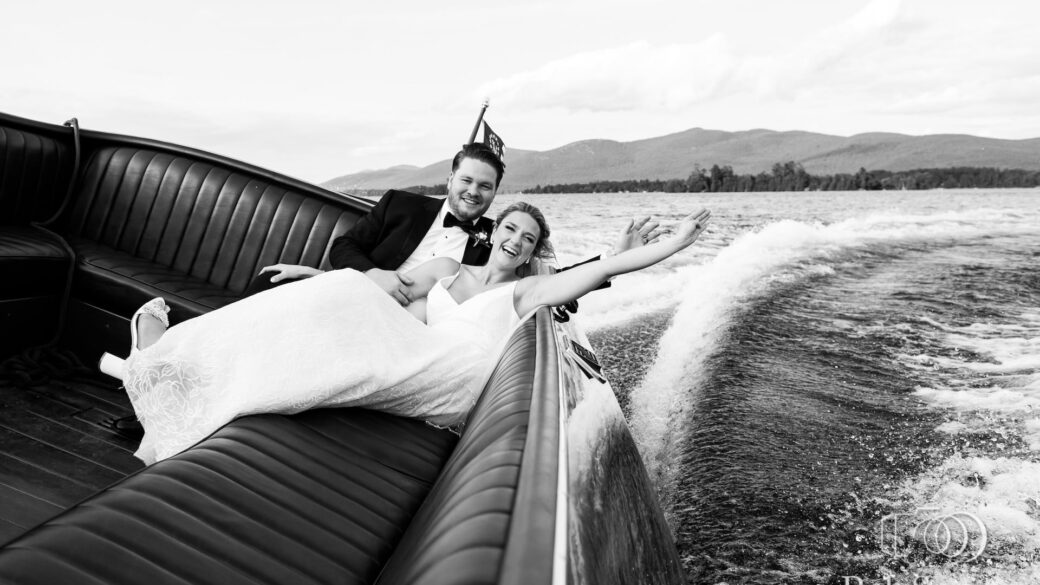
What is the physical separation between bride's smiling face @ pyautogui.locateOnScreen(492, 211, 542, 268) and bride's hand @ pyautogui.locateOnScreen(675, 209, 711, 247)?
50cm

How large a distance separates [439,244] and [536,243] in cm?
61

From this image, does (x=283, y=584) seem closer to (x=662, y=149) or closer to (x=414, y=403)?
(x=414, y=403)

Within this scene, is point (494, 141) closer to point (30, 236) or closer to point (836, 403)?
point (836, 403)

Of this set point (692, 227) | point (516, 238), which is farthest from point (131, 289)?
point (692, 227)

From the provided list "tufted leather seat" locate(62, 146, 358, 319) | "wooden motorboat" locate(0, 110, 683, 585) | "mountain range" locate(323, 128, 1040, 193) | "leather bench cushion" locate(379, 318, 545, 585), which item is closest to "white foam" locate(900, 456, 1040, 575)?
"wooden motorboat" locate(0, 110, 683, 585)

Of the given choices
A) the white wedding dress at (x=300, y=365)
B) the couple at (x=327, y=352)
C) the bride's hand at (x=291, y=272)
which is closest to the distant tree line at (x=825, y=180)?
the bride's hand at (x=291, y=272)

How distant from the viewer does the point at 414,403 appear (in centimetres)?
155

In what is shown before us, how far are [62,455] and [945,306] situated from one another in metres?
4.85

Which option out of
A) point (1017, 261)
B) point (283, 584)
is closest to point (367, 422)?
point (283, 584)

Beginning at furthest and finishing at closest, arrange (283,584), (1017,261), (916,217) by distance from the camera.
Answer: (916,217) < (1017,261) < (283,584)

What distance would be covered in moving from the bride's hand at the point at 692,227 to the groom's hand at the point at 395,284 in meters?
0.96

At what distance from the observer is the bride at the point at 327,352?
1361 mm

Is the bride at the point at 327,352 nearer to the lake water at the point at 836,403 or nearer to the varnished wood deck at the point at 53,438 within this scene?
the varnished wood deck at the point at 53,438

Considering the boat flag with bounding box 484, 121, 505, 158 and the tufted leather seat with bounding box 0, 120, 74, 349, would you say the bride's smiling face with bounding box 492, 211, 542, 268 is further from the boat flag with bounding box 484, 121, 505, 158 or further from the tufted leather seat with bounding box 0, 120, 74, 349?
the tufted leather seat with bounding box 0, 120, 74, 349
